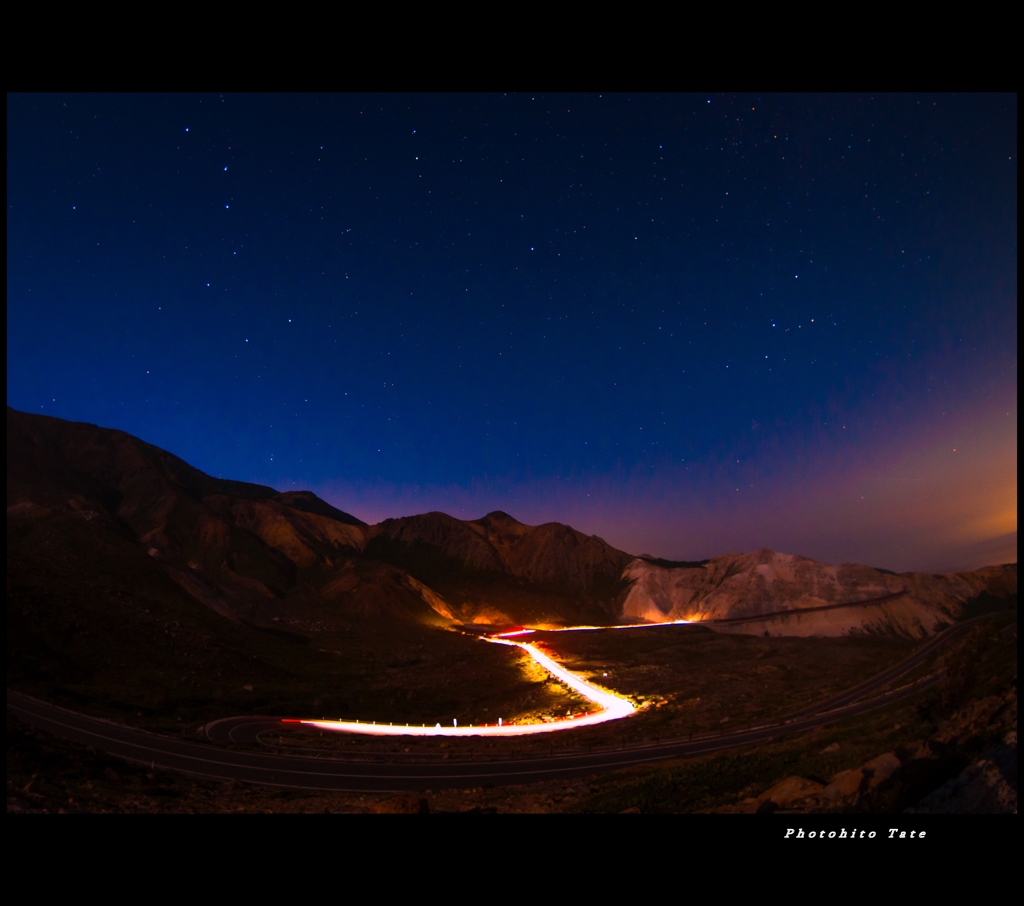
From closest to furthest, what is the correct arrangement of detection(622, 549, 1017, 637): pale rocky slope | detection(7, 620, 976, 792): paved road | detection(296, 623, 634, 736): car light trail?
detection(7, 620, 976, 792): paved road
detection(296, 623, 634, 736): car light trail
detection(622, 549, 1017, 637): pale rocky slope

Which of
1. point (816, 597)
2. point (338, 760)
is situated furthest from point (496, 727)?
point (816, 597)

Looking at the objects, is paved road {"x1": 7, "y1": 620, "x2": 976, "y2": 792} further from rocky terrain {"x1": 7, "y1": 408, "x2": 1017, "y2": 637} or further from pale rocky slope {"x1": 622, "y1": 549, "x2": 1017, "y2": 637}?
pale rocky slope {"x1": 622, "y1": 549, "x2": 1017, "y2": 637}

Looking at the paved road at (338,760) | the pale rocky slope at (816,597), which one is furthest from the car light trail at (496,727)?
the pale rocky slope at (816,597)

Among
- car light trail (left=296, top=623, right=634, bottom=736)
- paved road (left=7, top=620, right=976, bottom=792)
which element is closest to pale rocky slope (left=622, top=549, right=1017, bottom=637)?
car light trail (left=296, top=623, right=634, bottom=736)

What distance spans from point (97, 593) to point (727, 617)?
15190cm

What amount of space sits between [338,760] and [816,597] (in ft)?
531

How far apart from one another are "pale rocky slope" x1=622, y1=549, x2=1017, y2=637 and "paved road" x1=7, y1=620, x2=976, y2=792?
320 ft

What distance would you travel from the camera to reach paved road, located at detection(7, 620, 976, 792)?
3045 centimetres

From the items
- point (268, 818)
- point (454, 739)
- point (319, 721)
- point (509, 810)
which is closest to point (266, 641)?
point (319, 721)

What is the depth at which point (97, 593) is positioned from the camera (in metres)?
77.6

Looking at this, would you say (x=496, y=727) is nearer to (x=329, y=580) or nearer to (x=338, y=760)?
(x=338, y=760)

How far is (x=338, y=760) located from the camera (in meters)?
35.1

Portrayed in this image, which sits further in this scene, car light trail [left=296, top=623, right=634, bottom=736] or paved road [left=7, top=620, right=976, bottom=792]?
car light trail [left=296, top=623, right=634, bottom=736]

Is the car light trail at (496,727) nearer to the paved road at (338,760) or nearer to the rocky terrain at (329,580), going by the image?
the paved road at (338,760)
